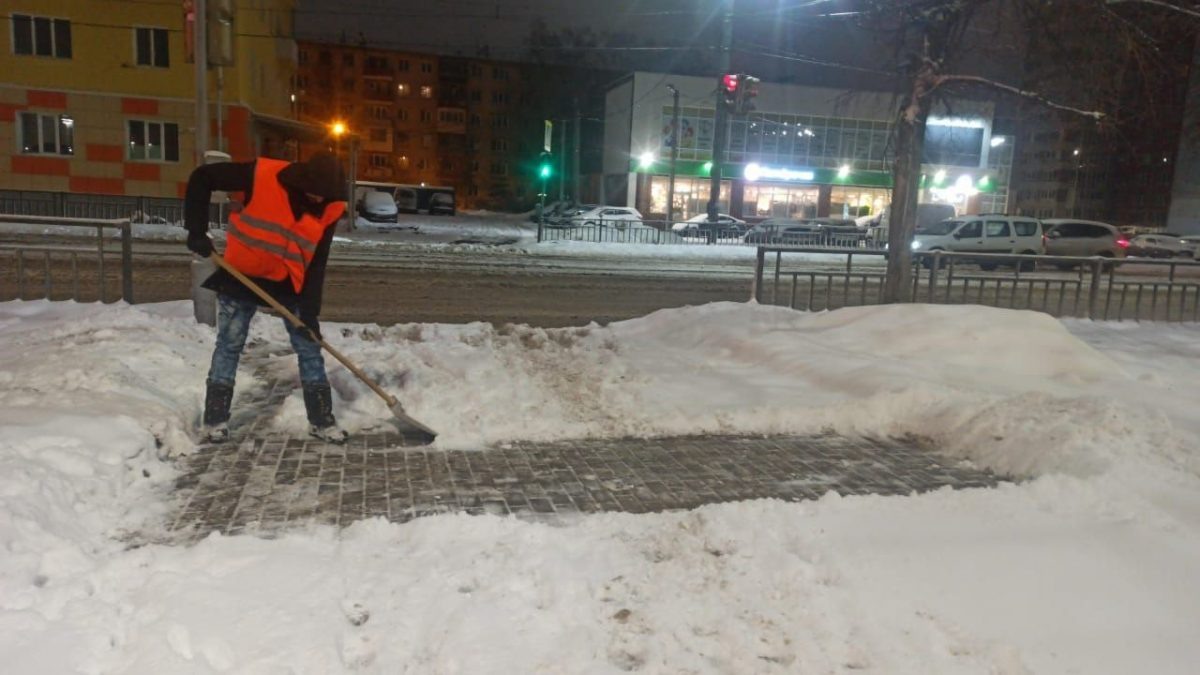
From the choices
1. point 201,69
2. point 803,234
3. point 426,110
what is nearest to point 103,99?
point 803,234

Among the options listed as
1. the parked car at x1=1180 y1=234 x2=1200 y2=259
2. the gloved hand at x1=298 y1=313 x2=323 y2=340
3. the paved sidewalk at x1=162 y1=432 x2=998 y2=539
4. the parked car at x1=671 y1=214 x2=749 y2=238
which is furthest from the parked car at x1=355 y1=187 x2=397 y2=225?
the parked car at x1=1180 y1=234 x2=1200 y2=259

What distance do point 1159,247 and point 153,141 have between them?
40.1 meters

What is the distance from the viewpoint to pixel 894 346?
789 cm

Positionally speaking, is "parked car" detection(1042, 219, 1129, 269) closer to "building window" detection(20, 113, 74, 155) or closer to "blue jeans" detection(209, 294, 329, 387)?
"blue jeans" detection(209, 294, 329, 387)

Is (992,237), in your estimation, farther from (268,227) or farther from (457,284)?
(268,227)

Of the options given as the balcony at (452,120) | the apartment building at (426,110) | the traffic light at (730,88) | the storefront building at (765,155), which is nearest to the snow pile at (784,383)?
the traffic light at (730,88)

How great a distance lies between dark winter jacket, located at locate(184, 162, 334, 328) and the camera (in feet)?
16.4

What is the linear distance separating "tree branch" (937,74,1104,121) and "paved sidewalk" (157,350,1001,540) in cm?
673

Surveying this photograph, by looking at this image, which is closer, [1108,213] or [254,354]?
[254,354]

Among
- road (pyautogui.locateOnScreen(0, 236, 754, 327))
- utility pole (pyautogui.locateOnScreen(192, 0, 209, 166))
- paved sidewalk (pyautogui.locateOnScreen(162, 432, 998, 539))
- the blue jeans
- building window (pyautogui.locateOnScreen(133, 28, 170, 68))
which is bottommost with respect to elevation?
paved sidewalk (pyautogui.locateOnScreen(162, 432, 998, 539))

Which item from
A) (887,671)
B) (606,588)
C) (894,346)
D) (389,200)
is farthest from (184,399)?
(389,200)

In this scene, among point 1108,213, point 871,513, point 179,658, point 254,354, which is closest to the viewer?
point 179,658

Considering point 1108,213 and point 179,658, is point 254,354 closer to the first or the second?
point 179,658

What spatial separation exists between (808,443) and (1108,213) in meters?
90.1
